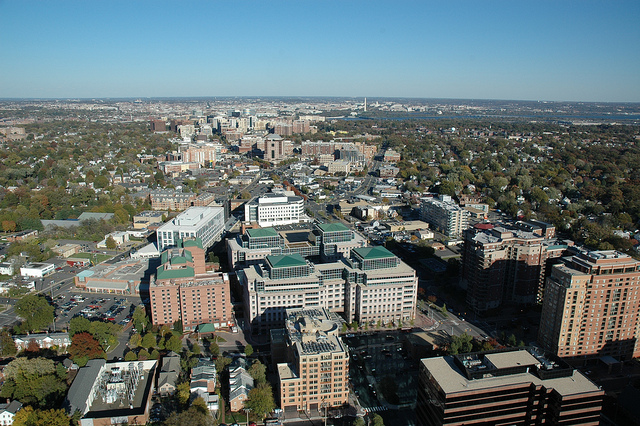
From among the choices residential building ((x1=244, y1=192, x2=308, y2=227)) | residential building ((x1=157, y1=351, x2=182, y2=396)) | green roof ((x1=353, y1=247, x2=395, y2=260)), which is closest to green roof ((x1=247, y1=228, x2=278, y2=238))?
green roof ((x1=353, y1=247, x2=395, y2=260))

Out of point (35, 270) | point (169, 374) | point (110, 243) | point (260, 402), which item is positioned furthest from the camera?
point (110, 243)

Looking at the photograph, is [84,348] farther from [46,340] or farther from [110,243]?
[110,243]

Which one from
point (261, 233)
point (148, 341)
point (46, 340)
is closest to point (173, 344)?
point (148, 341)

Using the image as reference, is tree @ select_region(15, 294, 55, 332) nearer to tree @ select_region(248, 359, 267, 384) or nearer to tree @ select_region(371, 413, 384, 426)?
tree @ select_region(248, 359, 267, 384)

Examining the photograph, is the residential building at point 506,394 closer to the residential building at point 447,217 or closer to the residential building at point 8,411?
Result: the residential building at point 8,411

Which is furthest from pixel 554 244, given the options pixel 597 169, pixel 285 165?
pixel 285 165

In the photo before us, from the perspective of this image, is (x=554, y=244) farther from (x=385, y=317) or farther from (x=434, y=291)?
(x=385, y=317)

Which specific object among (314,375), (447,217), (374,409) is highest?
(447,217)

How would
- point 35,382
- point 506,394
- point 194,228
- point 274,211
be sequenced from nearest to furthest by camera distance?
point 506,394, point 35,382, point 194,228, point 274,211
